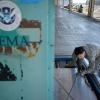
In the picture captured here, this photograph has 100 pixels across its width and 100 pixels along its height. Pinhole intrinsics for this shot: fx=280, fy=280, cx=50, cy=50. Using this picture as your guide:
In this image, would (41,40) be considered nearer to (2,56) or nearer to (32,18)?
(32,18)

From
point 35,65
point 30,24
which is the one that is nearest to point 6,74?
point 35,65

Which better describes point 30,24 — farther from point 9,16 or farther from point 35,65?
point 35,65

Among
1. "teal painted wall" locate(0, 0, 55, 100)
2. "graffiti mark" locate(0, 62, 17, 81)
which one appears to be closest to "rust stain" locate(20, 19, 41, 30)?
"teal painted wall" locate(0, 0, 55, 100)

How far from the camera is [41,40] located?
2.72 m

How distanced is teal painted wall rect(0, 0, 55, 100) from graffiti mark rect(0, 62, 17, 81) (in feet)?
0.09

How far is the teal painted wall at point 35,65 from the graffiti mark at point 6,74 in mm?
28

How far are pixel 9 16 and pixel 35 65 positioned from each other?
55 centimetres

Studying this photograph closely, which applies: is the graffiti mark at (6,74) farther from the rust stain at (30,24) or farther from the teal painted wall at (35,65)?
the rust stain at (30,24)

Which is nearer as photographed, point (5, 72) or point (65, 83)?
point (5, 72)

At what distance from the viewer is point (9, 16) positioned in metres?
2.64

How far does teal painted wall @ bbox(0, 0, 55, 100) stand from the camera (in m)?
2.65

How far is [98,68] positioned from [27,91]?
295cm

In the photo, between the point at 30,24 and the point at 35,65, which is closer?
the point at 30,24

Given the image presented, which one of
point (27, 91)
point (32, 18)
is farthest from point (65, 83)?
point (32, 18)
